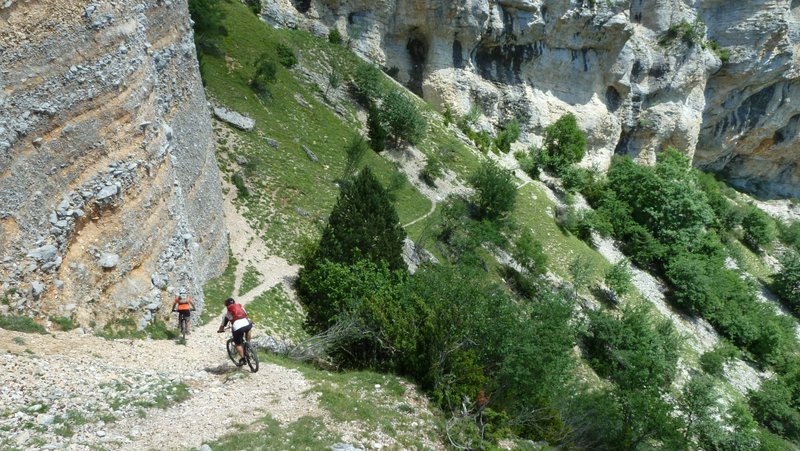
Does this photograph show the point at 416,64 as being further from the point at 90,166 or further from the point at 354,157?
the point at 90,166

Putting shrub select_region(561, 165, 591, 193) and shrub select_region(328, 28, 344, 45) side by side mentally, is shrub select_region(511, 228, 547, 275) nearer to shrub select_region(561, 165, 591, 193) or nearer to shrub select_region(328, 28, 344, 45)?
shrub select_region(561, 165, 591, 193)

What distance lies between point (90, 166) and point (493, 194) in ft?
84.9

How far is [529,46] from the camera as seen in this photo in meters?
49.8

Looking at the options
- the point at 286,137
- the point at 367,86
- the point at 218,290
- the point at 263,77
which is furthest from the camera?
the point at 367,86

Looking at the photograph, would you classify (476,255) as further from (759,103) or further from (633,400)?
(759,103)

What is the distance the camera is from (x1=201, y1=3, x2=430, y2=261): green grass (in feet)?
85.4

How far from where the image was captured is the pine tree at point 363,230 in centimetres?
2131

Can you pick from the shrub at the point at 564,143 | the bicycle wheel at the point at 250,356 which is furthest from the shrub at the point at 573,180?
the bicycle wheel at the point at 250,356

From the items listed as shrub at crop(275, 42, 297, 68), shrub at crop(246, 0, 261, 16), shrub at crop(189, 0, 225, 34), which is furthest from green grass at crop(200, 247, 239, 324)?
shrub at crop(246, 0, 261, 16)

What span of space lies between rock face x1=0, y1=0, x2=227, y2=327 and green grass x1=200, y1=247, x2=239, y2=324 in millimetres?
1068

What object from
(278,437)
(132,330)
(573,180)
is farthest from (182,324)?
(573,180)

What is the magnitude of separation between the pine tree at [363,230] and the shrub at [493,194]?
1335 centimetres

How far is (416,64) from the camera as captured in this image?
160 feet

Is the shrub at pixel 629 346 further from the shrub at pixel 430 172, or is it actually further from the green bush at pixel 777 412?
the shrub at pixel 430 172
